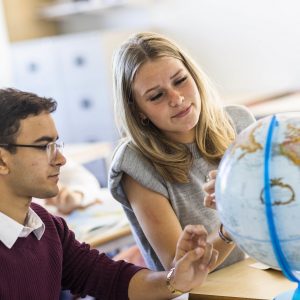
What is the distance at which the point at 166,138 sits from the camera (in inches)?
80.6

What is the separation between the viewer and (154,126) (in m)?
2.06

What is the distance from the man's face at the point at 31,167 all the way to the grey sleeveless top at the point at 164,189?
39 cm

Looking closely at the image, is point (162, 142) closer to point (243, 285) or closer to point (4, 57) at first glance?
point (243, 285)

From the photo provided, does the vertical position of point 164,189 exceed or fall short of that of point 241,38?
it exceeds it

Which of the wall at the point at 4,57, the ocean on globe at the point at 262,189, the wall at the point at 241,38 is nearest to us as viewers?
the ocean on globe at the point at 262,189

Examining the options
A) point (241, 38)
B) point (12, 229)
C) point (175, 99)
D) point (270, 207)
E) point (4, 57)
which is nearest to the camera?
point (270, 207)

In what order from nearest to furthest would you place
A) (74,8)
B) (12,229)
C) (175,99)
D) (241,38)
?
1. (12,229)
2. (175,99)
3. (241,38)
4. (74,8)

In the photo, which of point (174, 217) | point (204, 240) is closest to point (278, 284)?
point (204, 240)

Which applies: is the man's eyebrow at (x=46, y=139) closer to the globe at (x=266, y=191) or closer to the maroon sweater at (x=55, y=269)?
the maroon sweater at (x=55, y=269)

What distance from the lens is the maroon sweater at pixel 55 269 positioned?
5.01 feet

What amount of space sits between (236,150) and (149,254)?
0.79m

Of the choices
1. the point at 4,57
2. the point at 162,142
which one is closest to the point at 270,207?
the point at 162,142

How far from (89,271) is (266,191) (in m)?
0.64

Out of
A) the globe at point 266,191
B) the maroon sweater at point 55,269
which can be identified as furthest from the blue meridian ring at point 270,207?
the maroon sweater at point 55,269
